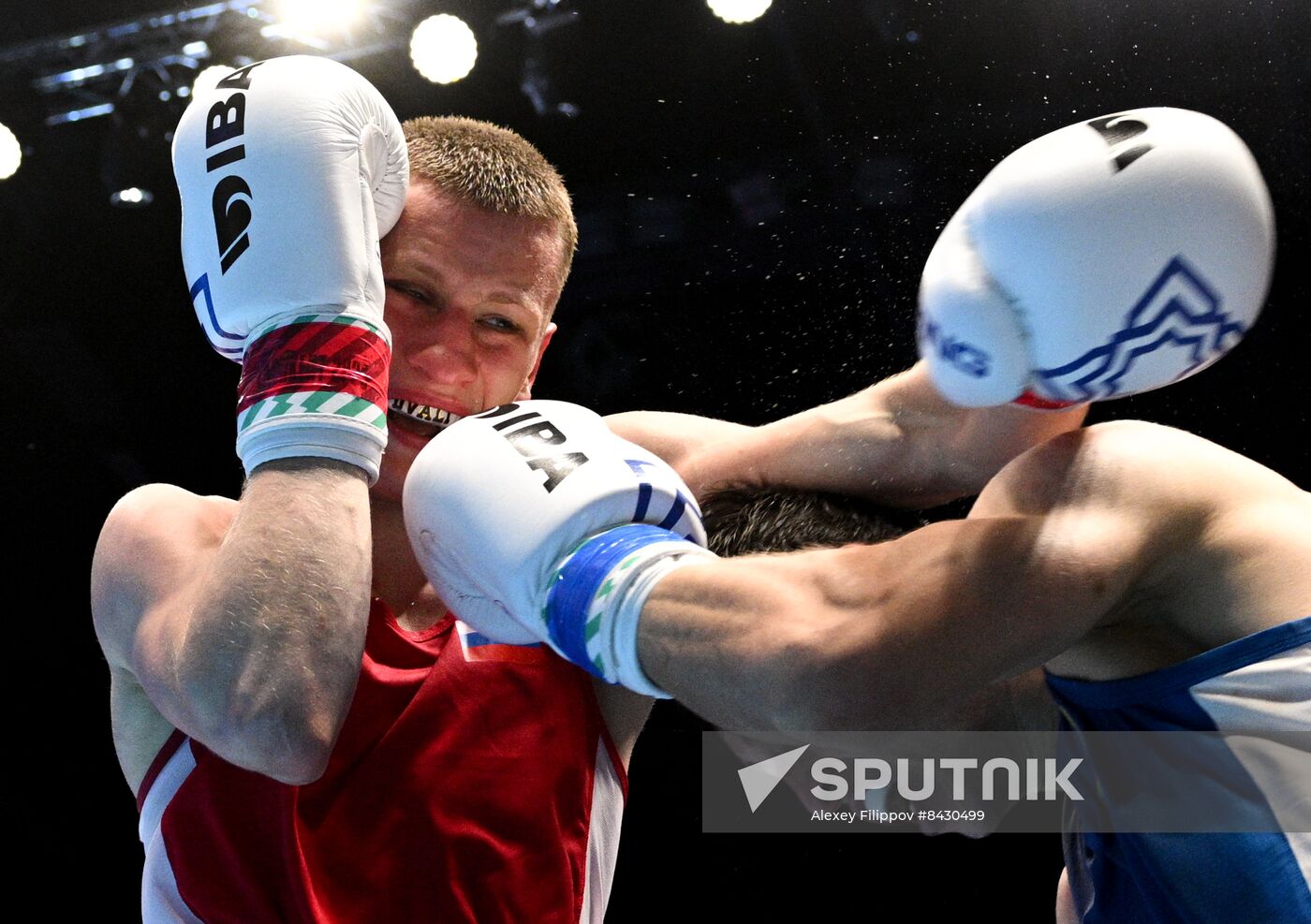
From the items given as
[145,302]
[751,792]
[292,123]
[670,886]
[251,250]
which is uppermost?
[292,123]

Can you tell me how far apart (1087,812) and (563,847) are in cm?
69

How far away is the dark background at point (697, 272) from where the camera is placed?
10.5 feet

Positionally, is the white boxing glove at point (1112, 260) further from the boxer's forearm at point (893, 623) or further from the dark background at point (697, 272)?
the dark background at point (697, 272)

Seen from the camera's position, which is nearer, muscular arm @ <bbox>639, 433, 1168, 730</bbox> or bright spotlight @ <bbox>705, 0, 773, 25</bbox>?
muscular arm @ <bbox>639, 433, 1168, 730</bbox>

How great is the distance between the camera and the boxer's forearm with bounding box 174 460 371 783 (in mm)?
1395

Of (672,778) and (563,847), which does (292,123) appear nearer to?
(563,847)

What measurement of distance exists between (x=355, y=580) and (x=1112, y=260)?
0.88 metres

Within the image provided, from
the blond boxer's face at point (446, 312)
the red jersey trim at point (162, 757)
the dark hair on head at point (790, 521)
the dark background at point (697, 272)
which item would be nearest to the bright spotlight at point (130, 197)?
the dark background at point (697, 272)

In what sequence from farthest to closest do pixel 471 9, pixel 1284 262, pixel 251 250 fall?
pixel 471 9 < pixel 1284 262 < pixel 251 250

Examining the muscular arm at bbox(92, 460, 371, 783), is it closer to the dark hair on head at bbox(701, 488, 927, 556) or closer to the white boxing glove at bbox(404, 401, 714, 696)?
the white boxing glove at bbox(404, 401, 714, 696)

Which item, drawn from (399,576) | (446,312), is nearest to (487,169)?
(446,312)

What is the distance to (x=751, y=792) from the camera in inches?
114

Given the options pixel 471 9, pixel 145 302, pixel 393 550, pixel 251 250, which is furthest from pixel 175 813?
pixel 145 302

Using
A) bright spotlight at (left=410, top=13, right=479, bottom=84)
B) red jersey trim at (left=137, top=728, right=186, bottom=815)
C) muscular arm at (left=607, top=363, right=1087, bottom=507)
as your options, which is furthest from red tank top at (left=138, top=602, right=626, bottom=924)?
bright spotlight at (left=410, top=13, right=479, bottom=84)
